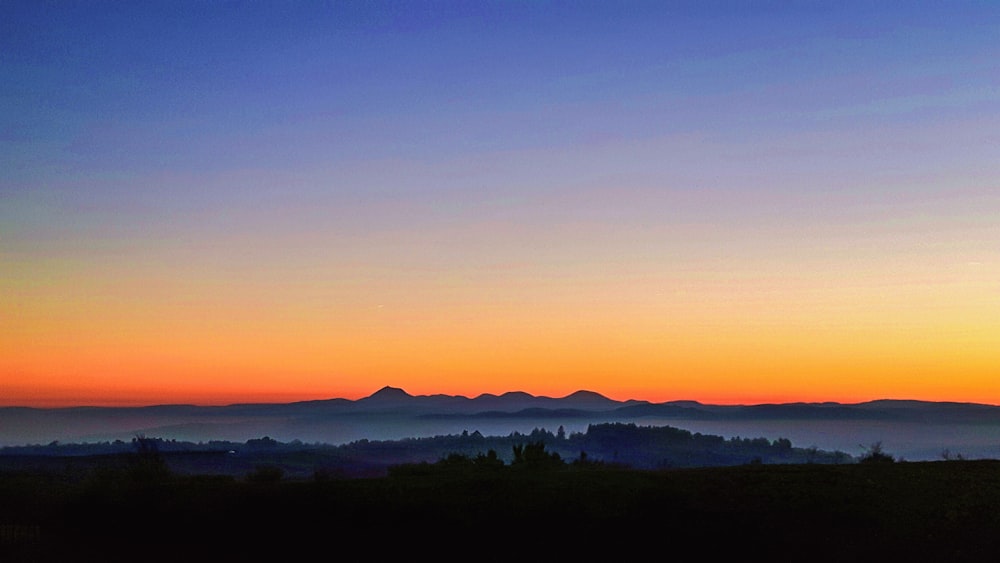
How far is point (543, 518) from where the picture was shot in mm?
21922

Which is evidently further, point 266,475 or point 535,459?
point 535,459

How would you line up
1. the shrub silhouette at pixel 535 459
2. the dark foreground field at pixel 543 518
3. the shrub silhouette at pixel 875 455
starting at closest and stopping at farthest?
the dark foreground field at pixel 543 518 → the shrub silhouette at pixel 535 459 → the shrub silhouette at pixel 875 455

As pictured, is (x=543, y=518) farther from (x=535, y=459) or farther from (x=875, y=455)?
(x=875, y=455)

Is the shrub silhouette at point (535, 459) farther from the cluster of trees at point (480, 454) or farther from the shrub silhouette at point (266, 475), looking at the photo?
the shrub silhouette at point (266, 475)

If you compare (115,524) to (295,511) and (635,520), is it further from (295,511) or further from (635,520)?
(635,520)

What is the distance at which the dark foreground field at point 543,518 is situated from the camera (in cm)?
2034

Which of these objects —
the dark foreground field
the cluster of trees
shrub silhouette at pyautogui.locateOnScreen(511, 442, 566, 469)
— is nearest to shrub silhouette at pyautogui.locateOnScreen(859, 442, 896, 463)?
the cluster of trees

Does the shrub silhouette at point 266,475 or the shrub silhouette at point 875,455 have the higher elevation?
the shrub silhouette at point 875,455

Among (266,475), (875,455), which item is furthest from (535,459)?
(875,455)

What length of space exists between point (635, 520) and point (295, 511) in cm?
721

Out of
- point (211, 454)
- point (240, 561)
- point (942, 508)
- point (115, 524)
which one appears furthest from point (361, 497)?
point (211, 454)

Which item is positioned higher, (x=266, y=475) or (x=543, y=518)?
(x=266, y=475)

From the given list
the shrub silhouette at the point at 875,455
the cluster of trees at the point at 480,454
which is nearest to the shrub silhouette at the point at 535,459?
the cluster of trees at the point at 480,454

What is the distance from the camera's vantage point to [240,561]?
20.7 meters
